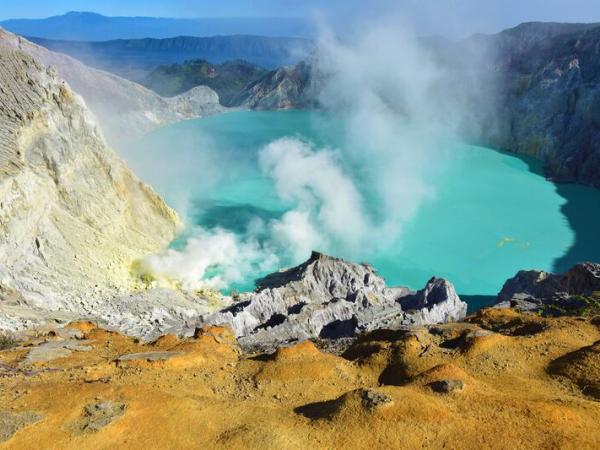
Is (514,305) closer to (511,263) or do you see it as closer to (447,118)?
(511,263)

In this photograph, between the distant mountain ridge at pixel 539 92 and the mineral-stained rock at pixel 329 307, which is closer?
the mineral-stained rock at pixel 329 307

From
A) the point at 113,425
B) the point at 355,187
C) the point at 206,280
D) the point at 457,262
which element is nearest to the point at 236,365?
the point at 113,425

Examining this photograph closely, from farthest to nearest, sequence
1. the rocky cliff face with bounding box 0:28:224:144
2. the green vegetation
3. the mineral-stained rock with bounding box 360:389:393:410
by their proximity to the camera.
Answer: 1. the green vegetation
2. the rocky cliff face with bounding box 0:28:224:144
3. the mineral-stained rock with bounding box 360:389:393:410

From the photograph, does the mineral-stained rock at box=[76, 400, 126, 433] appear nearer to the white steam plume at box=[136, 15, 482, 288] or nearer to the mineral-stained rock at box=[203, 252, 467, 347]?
the mineral-stained rock at box=[203, 252, 467, 347]

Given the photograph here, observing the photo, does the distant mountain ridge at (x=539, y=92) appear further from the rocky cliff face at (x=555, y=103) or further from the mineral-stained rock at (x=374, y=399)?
the mineral-stained rock at (x=374, y=399)

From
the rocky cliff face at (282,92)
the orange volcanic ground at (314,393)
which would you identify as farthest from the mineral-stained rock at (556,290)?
the rocky cliff face at (282,92)

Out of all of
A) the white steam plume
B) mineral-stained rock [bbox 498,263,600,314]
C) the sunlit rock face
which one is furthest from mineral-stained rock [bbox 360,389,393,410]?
the white steam plume

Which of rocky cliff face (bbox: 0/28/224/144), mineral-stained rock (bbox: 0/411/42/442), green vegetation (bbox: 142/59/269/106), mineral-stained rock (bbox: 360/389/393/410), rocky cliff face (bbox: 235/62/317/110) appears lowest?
mineral-stained rock (bbox: 0/411/42/442)

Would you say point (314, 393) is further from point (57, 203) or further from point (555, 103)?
point (555, 103)
